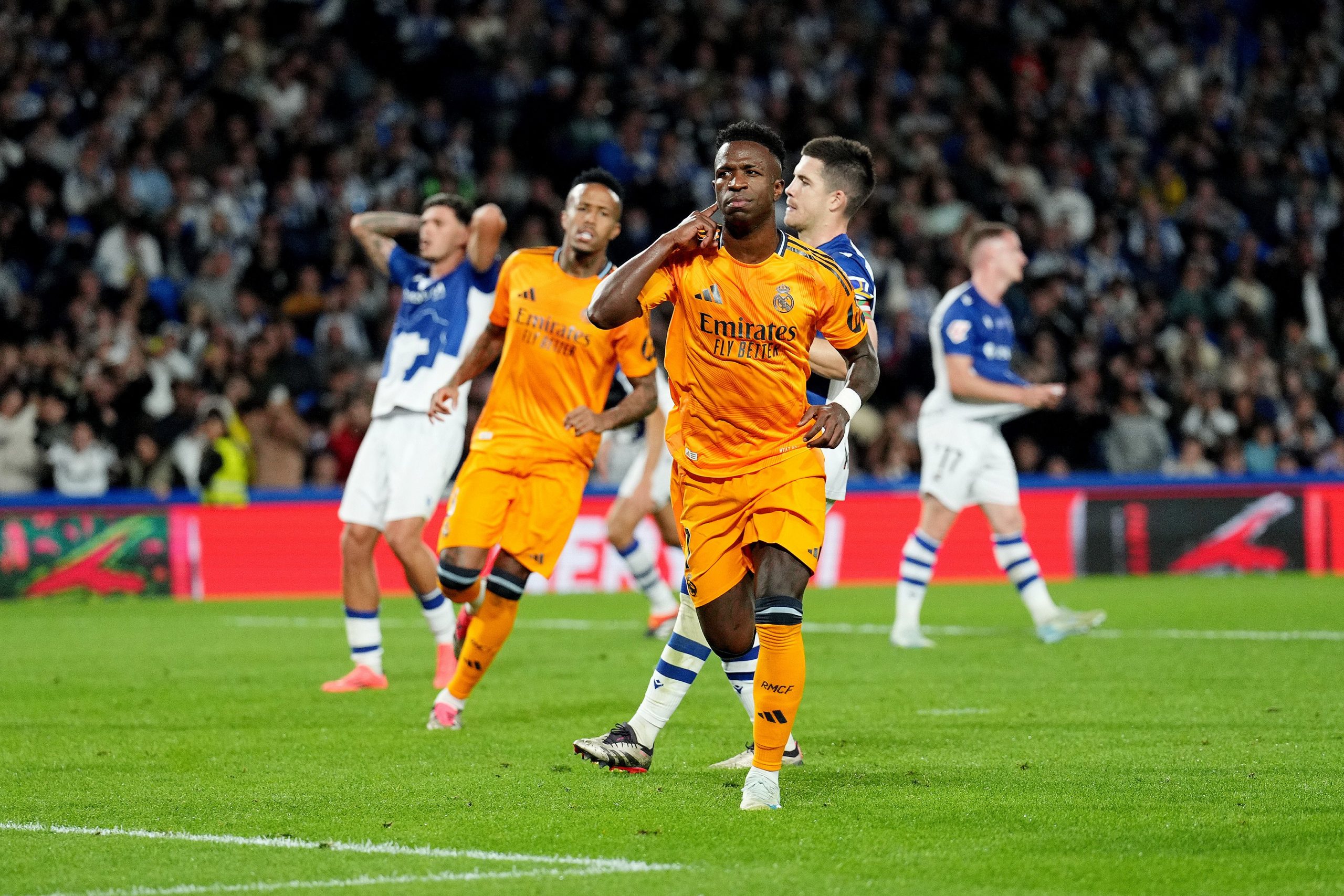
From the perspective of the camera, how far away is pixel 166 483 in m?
18.2

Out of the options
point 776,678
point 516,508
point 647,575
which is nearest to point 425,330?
point 516,508

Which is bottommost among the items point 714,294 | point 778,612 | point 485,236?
point 778,612

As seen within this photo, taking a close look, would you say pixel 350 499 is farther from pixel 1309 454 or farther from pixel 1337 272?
pixel 1337 272

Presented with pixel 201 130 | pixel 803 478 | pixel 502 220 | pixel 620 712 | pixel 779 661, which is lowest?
pixel 620 712

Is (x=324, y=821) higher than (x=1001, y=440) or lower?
lower

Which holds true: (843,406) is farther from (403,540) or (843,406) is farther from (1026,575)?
(1026,575)

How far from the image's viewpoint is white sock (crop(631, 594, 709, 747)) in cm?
736

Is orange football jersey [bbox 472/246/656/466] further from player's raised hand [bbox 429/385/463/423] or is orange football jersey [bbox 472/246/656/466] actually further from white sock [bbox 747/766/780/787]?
white sock [bbox 747/766/780/787]

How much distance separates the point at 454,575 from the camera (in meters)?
8.69

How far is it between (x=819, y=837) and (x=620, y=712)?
3479mm

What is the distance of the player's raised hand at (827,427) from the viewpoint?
6.37 meters

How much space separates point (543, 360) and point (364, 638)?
8.42 feet

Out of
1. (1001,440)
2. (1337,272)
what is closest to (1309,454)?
(1337,272)

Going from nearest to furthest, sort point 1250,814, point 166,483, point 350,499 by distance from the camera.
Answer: point 1250,814 → point 350,499 → point 166,483
